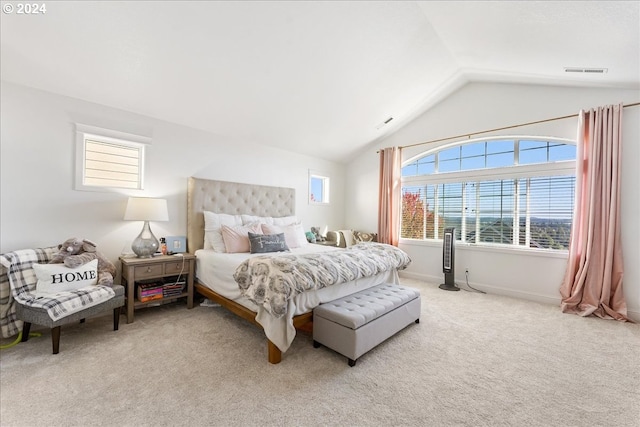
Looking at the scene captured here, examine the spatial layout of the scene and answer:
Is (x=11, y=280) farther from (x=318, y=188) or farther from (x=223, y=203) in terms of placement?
(x=318, y=188)

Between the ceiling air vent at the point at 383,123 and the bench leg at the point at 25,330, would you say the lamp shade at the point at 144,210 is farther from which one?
the ceiling air vent at the point at 383,123

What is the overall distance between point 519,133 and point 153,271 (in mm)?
5291

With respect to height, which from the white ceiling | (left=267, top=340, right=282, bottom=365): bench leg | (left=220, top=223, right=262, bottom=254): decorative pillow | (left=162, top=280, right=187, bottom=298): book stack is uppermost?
the white ceiling

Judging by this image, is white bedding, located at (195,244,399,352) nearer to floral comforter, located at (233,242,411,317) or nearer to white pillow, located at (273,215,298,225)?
floral comforter, located at (233,242,411,317)

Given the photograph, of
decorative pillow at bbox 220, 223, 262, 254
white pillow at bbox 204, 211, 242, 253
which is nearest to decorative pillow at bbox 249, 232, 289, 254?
decorative pillow at bbox 220, 223, 262, 254

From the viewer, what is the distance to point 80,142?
9.47 feet

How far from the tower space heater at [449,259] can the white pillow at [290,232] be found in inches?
91.2

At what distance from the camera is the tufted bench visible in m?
2.07

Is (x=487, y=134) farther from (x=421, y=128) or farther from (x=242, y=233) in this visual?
(x=242, y=233)

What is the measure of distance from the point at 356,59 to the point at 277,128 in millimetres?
1599

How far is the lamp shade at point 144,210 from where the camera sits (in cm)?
293

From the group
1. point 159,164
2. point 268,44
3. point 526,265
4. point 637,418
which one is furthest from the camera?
point 526,265

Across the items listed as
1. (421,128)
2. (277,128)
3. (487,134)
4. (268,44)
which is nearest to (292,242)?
(277,128)

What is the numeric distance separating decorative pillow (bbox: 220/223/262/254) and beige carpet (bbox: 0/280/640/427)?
2.98 feet
